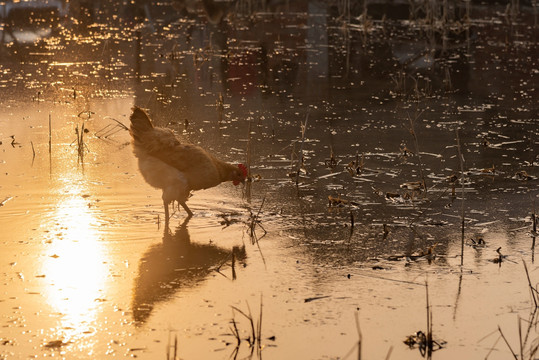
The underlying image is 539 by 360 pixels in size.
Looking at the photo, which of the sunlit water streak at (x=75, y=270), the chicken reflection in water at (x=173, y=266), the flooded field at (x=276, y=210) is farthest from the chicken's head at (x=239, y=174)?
the sunlit water streak at (x=75, y=270)

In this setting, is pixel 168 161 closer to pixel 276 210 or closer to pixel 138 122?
pixel 138 122

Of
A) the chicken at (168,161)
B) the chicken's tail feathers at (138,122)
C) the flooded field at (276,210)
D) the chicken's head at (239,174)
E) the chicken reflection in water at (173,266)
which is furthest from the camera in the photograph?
the chicken's head at (239,174)

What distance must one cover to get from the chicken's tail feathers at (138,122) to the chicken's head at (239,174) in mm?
872

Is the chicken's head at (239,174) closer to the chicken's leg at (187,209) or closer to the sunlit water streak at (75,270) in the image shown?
the chicken's leg at (187,209)

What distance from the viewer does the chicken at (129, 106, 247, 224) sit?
26.8 ft

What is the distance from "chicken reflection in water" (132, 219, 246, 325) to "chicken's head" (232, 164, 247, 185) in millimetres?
835

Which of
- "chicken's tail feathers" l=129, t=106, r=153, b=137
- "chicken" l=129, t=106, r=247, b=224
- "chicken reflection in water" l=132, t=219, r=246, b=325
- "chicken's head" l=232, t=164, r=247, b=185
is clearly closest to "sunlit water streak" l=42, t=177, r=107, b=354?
"chicken reflection in water" l=132, t=219, r=246, b=325

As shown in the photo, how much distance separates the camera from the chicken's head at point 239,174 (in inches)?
339

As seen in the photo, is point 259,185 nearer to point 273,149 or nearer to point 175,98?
point 273,149

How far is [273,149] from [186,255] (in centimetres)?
363

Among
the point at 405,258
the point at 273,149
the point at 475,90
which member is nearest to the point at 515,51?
the point at 475,90

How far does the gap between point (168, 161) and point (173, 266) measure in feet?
4.63

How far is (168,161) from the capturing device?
27.0ft

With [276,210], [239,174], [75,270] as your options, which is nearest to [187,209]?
[239,174]
